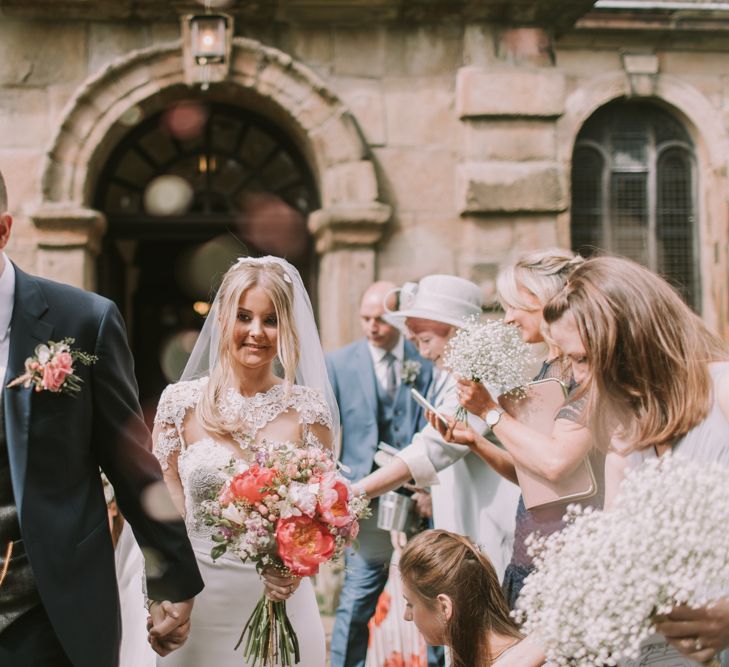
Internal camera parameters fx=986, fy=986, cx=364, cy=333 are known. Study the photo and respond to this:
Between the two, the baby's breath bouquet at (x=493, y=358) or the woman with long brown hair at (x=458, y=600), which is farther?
the baby's breath bouquet at (x=493, y=358)

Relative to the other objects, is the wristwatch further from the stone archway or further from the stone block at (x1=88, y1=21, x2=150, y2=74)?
the stone block at (x1=88, y1=21, x2=150, y2=74)

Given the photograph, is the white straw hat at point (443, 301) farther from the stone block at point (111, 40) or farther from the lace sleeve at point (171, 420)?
the stone block at point (111, 40)

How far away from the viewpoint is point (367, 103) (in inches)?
309

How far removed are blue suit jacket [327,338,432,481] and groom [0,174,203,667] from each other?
2965 mm

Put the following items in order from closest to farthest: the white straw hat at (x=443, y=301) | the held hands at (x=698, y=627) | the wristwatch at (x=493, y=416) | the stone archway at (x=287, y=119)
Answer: the held hands at (x=698, y=627) < the wristwatch at (x=493, y=416) < the white straw hat at (x=443, y=301) < the stone archway at (x=287, y=119)

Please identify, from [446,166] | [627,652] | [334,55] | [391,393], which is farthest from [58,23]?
[627,652]

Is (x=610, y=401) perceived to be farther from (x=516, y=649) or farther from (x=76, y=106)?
(x=76, y=106)

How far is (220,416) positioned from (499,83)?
495 cm

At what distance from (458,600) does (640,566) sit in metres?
1.21

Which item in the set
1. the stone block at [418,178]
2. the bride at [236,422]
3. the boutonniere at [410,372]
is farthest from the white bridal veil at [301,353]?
the stone block at [418,178]

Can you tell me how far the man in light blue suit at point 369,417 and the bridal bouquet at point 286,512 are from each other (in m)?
2.35

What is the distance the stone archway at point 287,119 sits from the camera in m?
7.48

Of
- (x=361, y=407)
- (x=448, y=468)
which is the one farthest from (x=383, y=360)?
(x=448, y=468)

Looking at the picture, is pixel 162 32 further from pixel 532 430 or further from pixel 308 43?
pixel 532 430
